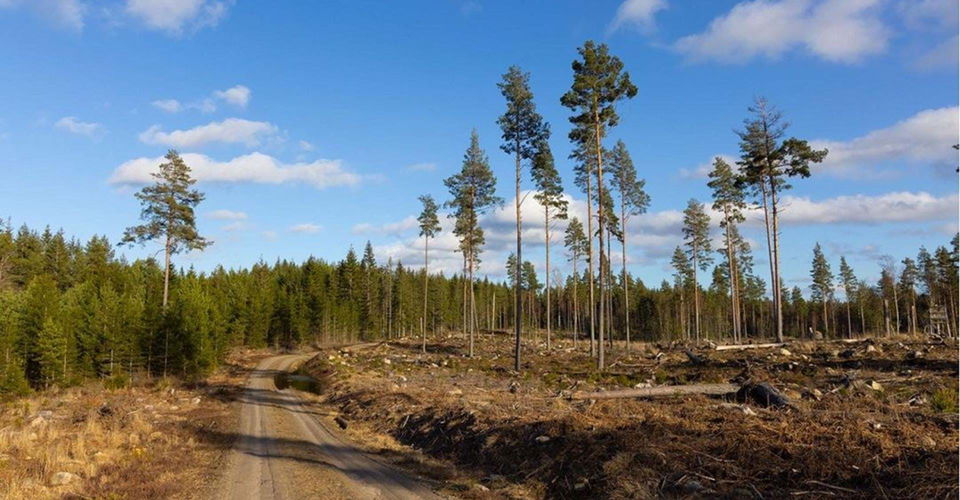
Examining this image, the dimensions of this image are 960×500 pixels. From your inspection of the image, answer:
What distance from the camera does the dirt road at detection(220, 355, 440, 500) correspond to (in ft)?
38.9

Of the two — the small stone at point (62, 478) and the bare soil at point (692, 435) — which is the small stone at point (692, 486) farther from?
the small stone at point (62, 478)

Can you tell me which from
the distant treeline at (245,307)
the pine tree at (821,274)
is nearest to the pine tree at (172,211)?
the distant treeline at (245,307)

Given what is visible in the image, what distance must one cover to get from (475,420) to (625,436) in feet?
18.5

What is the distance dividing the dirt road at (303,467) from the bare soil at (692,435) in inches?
41.2

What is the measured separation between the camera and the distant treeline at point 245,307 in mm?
44438

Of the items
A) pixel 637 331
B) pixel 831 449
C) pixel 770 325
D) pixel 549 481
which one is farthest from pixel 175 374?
pixel 770 325

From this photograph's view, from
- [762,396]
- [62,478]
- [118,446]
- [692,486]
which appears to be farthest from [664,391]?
[118,446]

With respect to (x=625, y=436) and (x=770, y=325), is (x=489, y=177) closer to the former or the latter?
(x=625, y=436)

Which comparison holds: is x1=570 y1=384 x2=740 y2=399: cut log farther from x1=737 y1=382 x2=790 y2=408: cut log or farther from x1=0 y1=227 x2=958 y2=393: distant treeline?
x1=0 y1=227 x2=958 y2=393: distant treeline

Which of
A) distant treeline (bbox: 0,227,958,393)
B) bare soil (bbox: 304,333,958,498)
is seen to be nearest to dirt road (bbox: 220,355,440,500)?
bare soil (bbox: 304,333,958,498)

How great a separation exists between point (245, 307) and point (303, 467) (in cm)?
6922

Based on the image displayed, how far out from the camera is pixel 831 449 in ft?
28.8

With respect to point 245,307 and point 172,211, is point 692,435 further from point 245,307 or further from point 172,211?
point 245,307

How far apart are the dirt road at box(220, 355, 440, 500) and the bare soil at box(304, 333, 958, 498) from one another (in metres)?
1.05
